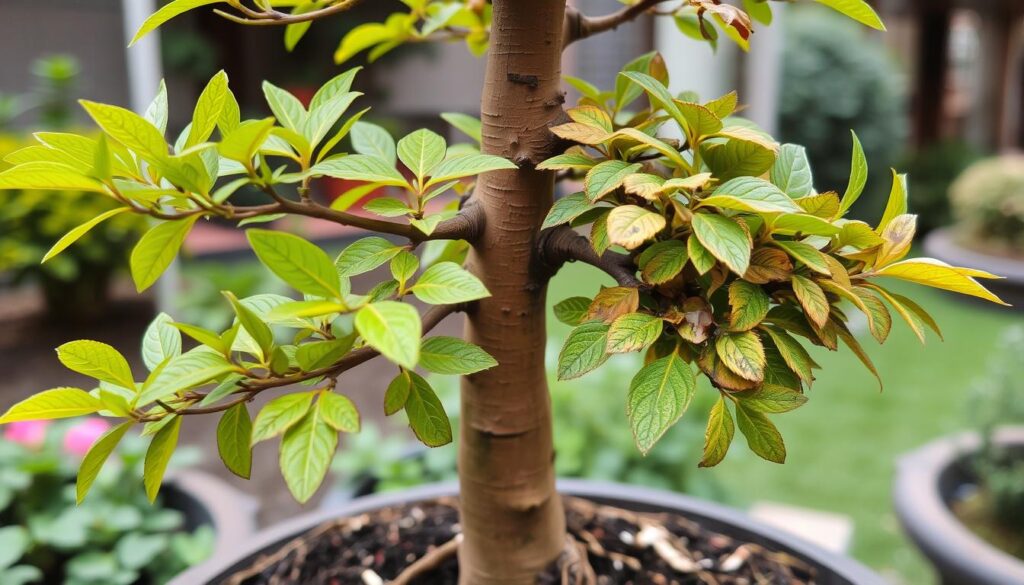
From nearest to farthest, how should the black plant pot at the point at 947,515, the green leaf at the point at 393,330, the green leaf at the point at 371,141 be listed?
1. the green leaf at the point at 393,330
2. the green leaf at the point at 371,141
3. the black plant pot at the point at 947,515

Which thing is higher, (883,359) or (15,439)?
(15,439)

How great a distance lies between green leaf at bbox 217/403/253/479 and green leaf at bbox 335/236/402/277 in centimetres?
13

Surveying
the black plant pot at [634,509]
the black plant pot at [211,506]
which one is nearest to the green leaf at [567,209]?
the black plant pot at [634,509]

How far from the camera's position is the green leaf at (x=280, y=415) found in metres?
0.52

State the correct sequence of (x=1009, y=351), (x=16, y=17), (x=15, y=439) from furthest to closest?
1. (x=16, y=17)
2. (x=1009, y=351)
3. (x=15, y=439)

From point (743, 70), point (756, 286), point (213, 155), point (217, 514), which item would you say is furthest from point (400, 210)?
point (743, 70)

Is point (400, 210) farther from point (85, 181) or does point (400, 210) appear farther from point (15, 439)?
point (15, 439)

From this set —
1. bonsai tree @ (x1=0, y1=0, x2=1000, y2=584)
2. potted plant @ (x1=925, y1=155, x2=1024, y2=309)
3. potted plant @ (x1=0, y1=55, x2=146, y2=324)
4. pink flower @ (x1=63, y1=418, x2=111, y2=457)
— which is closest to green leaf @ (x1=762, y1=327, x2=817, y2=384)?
bonsai tree @ (x1=0, y1=0, x2=1000, y2=584)

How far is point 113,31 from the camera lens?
5.21 meters

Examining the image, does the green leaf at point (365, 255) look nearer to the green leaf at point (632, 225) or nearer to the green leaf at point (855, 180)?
the green leaf at point (632, 225)

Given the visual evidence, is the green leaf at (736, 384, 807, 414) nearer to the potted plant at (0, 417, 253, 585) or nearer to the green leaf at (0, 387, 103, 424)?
the green leaf at (0, 387, 103, 424)

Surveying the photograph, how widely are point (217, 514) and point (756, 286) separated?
1077mm

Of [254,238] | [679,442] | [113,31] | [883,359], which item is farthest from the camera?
[113,31]

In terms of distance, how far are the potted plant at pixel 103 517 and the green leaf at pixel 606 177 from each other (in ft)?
3.10
